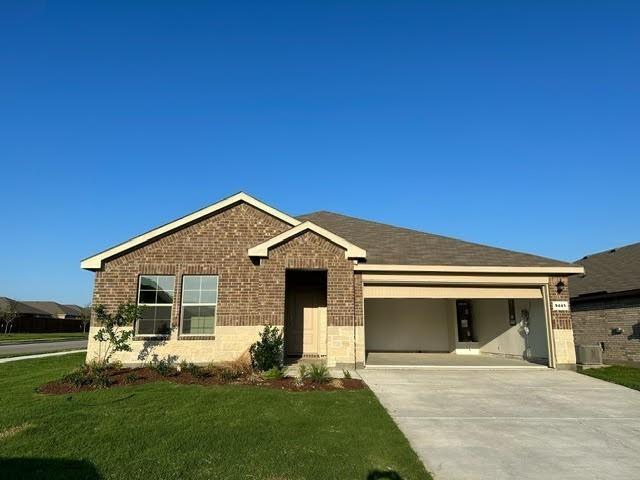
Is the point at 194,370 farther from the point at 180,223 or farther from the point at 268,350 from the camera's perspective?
the point at 180,223

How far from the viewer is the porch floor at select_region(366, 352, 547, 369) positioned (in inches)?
527

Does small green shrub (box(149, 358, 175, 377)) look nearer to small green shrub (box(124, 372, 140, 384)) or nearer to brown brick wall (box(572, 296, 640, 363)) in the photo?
small green shrub (box(124, 372, 140, 384))

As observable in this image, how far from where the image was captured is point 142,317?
505 inches

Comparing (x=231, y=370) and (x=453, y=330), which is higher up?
(x=453, y=330)

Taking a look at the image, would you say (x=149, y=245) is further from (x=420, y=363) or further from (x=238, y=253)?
(x=420, y=363)

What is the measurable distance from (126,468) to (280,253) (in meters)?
8.21

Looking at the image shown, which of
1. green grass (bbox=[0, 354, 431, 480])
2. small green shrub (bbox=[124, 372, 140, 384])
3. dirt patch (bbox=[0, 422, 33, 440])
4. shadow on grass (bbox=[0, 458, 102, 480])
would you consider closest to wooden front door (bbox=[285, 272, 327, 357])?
small green shrub (bbox=[124, 372, 140, 384])

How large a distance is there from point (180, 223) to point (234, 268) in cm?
220

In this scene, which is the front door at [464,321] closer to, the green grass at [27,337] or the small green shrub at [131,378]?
the small green shrub at [131,378]

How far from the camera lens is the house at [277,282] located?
41.4 feet

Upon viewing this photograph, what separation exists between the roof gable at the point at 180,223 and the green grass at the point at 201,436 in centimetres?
423

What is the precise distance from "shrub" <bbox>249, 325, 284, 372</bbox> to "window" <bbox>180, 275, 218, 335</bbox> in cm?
179

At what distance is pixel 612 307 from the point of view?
16328 millimetres

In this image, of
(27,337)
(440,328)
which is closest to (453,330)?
(440,328)
